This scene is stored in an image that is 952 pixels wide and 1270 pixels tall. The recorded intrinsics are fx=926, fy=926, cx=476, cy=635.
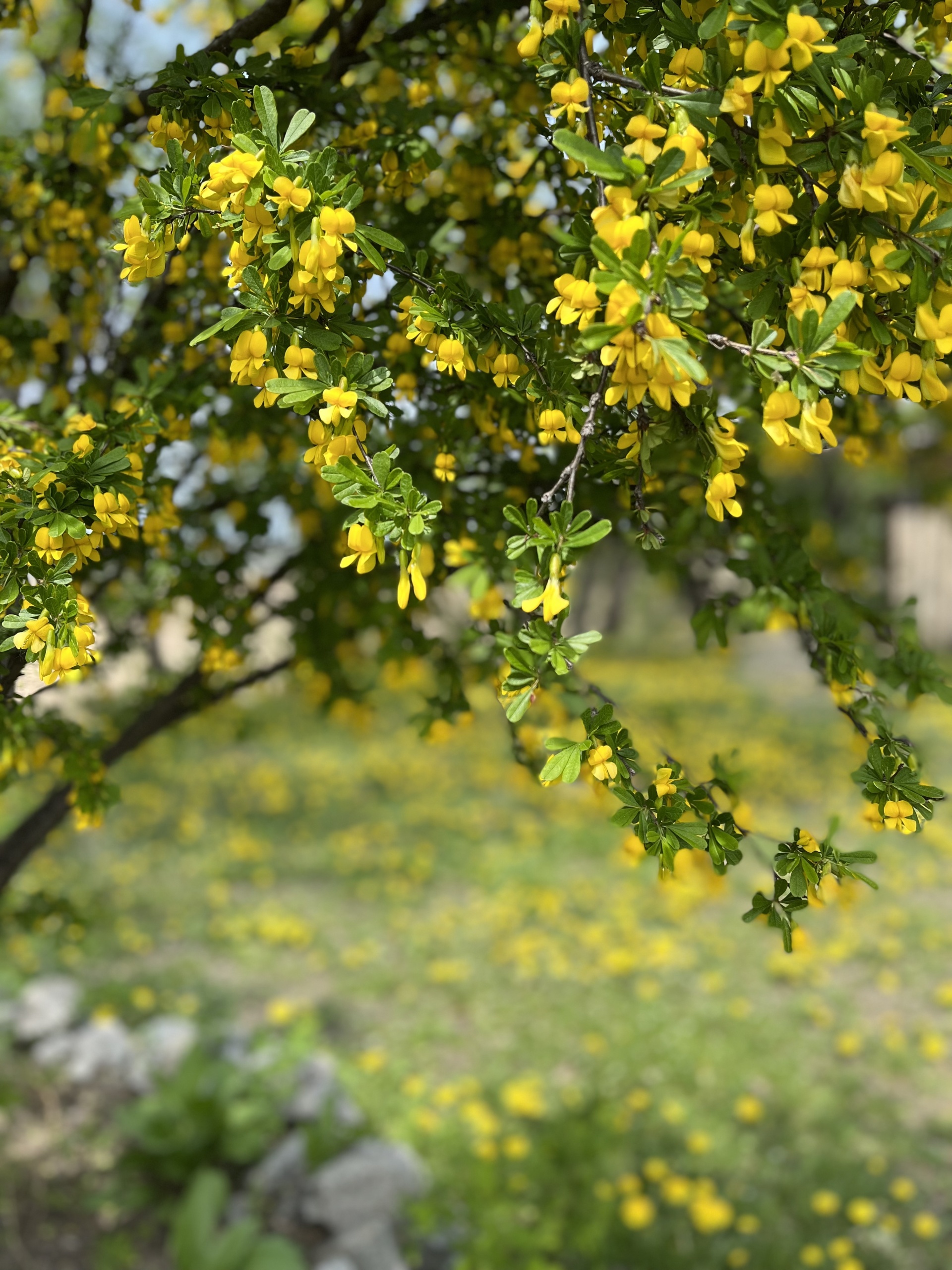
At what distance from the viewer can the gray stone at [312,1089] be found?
354 centimetres

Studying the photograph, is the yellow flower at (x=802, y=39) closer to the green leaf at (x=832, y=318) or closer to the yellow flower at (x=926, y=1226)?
the green leaf at (x=832, y=318)

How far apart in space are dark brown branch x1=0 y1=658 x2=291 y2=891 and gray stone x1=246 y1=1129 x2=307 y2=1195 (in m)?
1.58

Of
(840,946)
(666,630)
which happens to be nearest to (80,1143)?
(840,946)

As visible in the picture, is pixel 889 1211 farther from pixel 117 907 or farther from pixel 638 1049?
pixel 117 907

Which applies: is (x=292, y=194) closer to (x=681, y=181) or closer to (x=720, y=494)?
(x=681, y=181)

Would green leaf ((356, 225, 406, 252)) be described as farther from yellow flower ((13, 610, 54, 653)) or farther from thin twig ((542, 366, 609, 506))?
yellow flower ((13, 610, 54, 653))

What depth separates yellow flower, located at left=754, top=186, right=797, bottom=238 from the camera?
3.51ft

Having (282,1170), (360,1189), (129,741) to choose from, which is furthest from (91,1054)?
(129,741)

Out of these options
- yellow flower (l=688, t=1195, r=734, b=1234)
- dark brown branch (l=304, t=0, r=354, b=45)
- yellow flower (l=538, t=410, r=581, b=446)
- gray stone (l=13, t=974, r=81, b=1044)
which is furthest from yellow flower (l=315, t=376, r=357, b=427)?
gray stone (l=13, t=974, r=81, b=1044)

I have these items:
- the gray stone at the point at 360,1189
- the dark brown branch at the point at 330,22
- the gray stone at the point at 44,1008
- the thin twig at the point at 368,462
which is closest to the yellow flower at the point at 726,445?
the thin twig at the point at 368,462

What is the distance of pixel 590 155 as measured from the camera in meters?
0.98

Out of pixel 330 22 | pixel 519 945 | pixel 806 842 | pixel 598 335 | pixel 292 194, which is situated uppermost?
pixel 330 22

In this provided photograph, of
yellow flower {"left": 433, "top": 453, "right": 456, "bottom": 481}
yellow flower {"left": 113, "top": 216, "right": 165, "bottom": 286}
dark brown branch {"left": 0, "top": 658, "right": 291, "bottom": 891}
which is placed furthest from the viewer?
dark brown branch {"left": 0, "top": 658, "right": 291, "bottom": 891}

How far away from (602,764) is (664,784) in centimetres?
11
